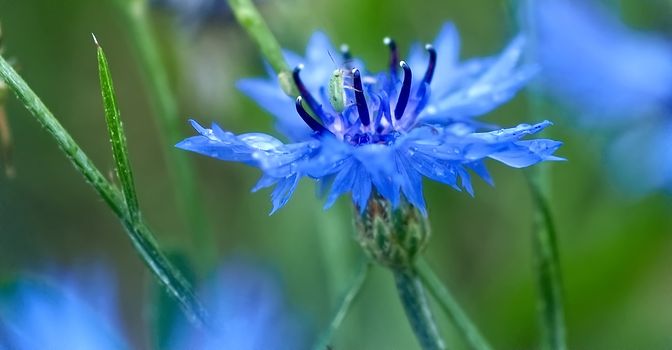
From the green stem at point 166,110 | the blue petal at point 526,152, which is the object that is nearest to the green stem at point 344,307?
the blue petal at point 526,152

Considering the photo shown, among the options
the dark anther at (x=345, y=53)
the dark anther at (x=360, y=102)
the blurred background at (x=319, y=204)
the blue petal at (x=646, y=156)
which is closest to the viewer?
the dark anther at (x=360, y=102)

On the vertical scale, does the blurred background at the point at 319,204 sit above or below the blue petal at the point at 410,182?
above

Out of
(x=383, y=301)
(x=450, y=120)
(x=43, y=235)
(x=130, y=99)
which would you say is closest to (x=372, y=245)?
(x=450, y=120)

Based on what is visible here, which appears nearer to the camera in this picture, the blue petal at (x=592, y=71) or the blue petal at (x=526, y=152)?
the blue petal at (x=526, y=152)

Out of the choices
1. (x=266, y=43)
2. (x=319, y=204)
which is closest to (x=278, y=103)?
(x=266, y=43)

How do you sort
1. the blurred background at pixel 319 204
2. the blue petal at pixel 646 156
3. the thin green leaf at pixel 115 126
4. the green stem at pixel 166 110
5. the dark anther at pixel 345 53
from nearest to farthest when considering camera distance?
the thin green leaf at pixel 115 126
the dark anther at pixel 345 53
the green stem at pixel 166 110
the blue petal at pixel 646 156
the blurred background at pixel 319 204

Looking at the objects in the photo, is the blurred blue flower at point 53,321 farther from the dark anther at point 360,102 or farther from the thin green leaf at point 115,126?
the dark anther at point 360,102

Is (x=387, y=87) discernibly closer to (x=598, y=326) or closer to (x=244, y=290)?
(x=244, y=290)

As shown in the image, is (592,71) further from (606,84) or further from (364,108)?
(364,108)
